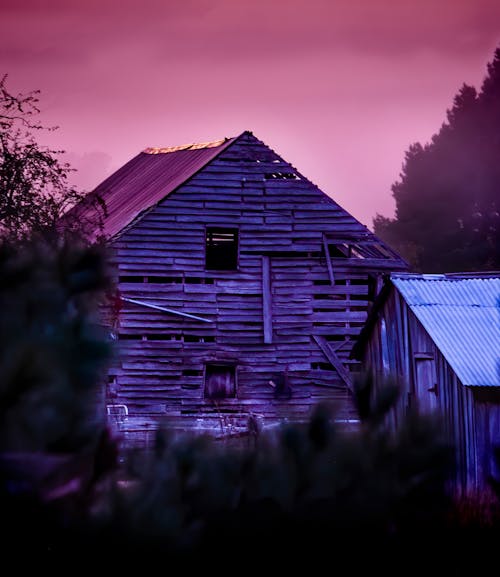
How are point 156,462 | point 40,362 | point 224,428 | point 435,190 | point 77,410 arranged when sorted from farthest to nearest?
point 435,190 → point 224,428 → point 156,462 → point 77,410 → point 40,362

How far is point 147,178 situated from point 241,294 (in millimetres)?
9274

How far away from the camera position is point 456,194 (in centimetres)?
6450

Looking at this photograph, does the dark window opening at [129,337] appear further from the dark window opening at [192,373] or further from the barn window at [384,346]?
the barn window at [384,346]

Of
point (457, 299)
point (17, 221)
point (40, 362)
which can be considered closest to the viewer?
point (40, 362)

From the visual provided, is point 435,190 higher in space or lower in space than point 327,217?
higher

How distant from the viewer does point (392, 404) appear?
5309mm

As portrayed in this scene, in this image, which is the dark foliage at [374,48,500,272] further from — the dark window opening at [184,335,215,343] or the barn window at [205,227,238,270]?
the dark window opening at [184,335,215,343]

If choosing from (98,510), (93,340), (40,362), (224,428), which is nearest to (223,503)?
(98,510)

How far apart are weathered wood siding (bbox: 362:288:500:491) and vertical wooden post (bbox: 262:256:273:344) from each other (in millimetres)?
8147

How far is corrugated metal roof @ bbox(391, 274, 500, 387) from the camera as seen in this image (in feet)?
57.3

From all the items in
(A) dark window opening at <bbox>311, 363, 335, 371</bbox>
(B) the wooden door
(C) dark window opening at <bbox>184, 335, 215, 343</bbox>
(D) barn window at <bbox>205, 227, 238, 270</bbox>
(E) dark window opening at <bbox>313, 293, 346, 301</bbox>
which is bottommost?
(B) the wooden door

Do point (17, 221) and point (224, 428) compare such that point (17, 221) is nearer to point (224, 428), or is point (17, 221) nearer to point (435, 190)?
point (224, 428)

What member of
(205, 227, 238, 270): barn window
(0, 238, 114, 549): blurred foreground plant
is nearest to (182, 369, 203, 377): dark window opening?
(205, 227, 238, 270): barn window

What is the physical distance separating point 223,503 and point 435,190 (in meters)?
61.3
